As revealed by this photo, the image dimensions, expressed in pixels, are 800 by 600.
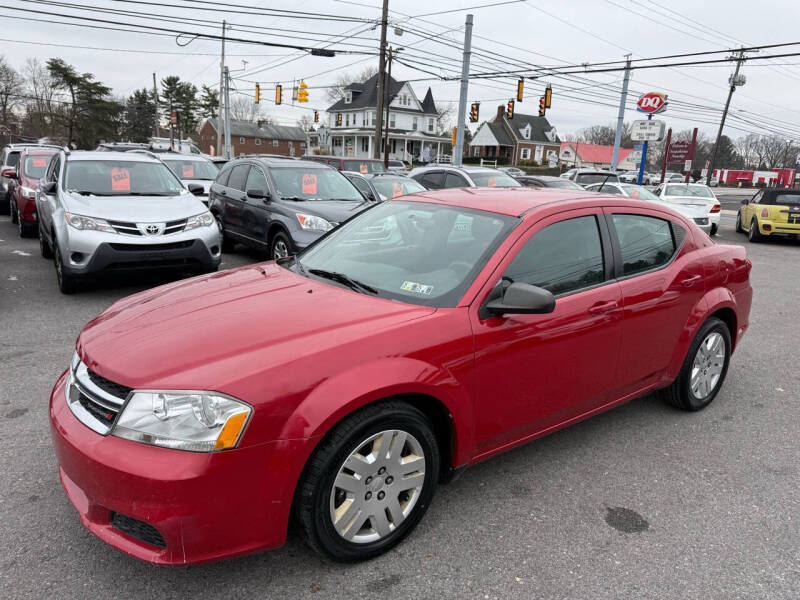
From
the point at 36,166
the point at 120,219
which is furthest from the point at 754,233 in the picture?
the point at 36,166

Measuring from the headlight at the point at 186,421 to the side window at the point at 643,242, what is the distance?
8.09ft

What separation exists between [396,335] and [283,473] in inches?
28.8

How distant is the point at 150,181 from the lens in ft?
25.6

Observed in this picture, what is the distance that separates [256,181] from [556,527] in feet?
25.2

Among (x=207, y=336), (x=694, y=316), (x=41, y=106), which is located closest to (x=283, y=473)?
(x=207, y=336)

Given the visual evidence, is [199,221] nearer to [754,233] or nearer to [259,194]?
[259,194]

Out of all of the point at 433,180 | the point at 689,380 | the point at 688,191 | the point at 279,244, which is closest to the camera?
the point at 689,380

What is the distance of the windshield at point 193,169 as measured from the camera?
43.9ft

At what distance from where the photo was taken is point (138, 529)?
2.13m

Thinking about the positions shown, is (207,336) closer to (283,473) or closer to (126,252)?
(283,473)

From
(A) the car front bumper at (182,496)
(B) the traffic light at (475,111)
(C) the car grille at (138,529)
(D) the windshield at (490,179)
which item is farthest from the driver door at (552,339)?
(B) the traffic light at (475,111)

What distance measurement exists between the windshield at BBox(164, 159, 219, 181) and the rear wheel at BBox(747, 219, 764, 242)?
1444 centimetres

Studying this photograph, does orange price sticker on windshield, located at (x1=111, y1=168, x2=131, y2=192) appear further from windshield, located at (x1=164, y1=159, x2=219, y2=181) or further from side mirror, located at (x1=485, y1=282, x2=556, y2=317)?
side mirror, located at (x1=485, y1=282, x2=556, y2=317)

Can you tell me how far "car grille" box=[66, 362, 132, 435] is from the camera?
221 cm
